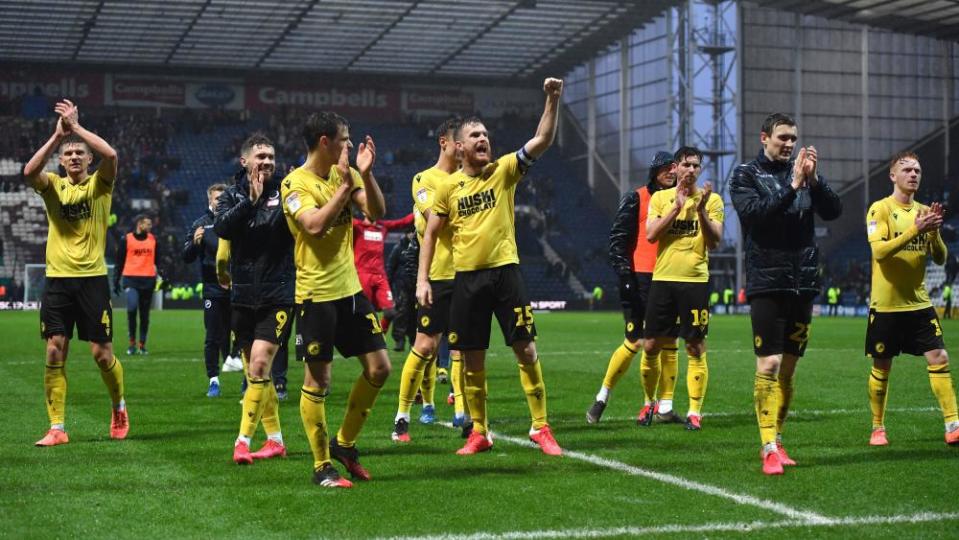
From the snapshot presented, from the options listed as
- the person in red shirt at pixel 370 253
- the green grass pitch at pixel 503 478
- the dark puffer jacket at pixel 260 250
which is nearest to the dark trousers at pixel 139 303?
the green grass pitch at pixel 503 478

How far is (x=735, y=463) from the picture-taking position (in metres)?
8.02

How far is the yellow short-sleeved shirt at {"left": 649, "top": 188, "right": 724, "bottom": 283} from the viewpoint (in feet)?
33.4

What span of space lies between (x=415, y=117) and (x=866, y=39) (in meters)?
22.9

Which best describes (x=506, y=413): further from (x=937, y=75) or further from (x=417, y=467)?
(x=937, y=75)

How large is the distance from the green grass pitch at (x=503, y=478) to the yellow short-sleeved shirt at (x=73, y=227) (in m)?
1.33

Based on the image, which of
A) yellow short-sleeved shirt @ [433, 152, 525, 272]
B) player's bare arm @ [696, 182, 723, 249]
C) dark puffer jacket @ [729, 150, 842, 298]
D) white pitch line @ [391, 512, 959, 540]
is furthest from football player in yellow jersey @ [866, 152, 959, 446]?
white pitch line @ [391, 512, 959, 540]

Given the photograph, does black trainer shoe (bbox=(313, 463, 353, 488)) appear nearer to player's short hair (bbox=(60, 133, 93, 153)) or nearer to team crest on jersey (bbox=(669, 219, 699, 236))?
player's short hair (bbox=(60, 133, 93, 153))

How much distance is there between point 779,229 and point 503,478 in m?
2.39

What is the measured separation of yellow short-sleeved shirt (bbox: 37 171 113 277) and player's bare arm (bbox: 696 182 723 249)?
Answer: 447 cm

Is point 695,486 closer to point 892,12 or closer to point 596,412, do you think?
point 596,412

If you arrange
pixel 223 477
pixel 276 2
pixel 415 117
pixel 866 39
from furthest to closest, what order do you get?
pixel 415 117, pixel 866 39, pixel 276 2, pixel 223 477

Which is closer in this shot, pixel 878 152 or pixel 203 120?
pixel 878 152

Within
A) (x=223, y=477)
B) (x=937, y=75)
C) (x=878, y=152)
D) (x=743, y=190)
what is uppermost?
(x=937, y=75)

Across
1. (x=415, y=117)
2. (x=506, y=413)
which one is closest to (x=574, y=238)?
(x=415, y=117)
